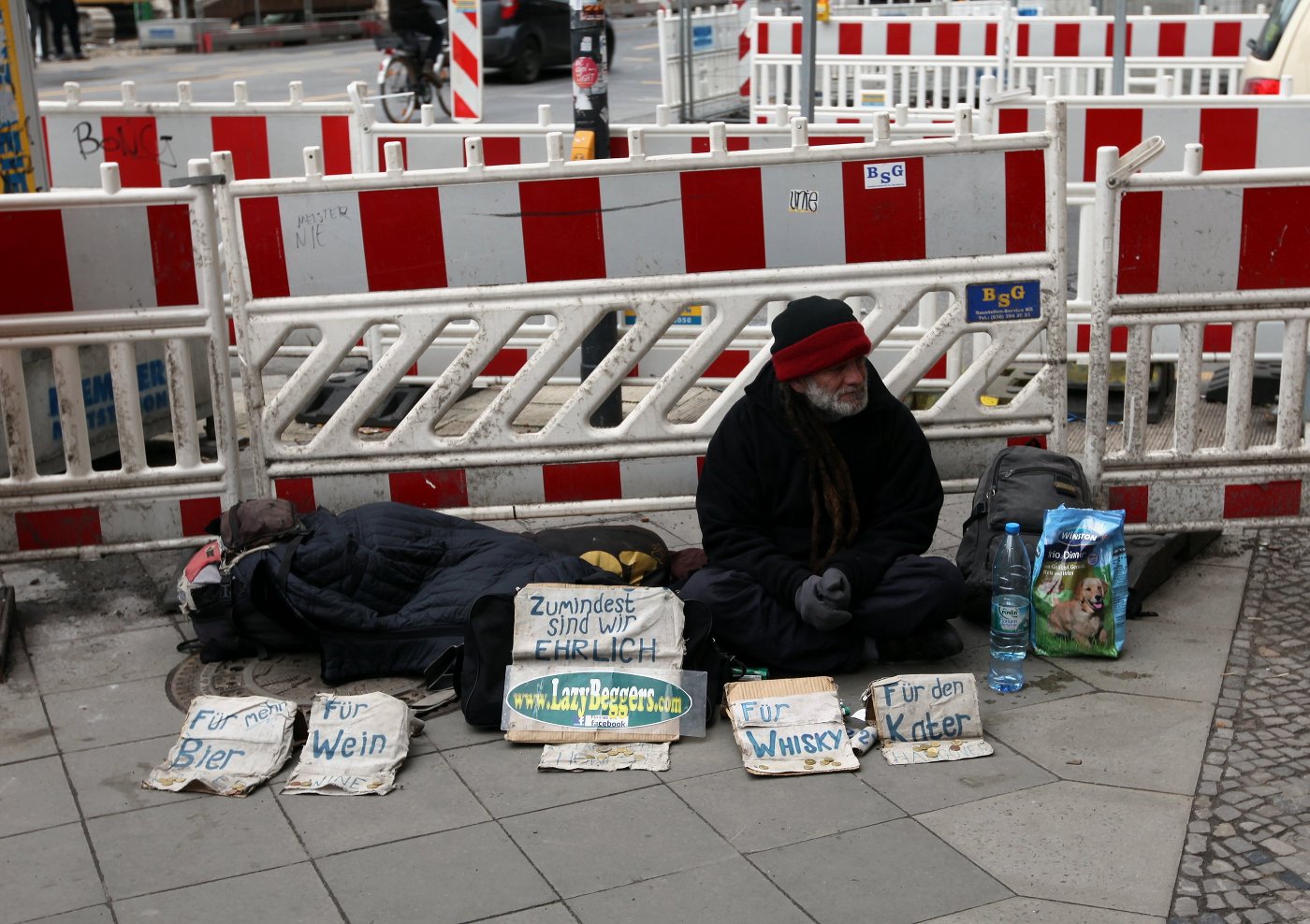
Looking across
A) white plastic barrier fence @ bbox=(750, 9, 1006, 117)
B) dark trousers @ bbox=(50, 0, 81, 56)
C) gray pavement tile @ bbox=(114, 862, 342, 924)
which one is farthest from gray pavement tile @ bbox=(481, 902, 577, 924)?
dark trousers @ bbox=(50, 0, 81, 56)

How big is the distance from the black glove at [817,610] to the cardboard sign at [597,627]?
0.35 metres

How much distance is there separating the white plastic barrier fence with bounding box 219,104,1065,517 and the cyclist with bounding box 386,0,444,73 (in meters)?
14.2

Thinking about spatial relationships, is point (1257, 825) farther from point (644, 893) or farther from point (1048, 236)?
point (1048, 236)

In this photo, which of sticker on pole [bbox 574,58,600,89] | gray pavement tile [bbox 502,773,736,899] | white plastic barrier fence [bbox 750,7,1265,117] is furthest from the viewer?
white plastic barrier fence [bbox 750,7,1265,117]

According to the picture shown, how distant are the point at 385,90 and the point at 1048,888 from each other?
16985 millimetres

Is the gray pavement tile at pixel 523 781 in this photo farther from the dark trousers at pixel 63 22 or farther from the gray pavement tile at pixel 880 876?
the dark trousers at pixel 63 22

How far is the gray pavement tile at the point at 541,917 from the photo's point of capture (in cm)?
330

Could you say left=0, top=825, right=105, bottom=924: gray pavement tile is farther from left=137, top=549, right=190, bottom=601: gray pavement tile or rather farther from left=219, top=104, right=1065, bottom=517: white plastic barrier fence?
left=219, top=104, right=1065, bottom=517: white plastic barrier fence

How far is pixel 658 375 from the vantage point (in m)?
7.55

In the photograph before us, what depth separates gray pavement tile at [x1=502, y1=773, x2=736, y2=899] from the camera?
3498mm

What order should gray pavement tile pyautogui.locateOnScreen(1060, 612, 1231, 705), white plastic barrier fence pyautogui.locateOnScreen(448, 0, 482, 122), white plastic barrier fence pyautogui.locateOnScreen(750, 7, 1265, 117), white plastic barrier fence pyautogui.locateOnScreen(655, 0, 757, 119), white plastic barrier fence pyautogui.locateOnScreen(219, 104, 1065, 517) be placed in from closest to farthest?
1. gray pavement tile pyautogui.locateOnScreen(1060, 612, 1231, 705)
2. white plastic barrier fence pyautogui.locateOnScreen(219, 104, 1065, 517)
3. white plastic barrier fence pyautogui.locateOnScreen(448, 0, 482, 122)
4. white plastic barrier fence pyautogui.locateOnScreen(750, 7, 1265, 117)
5. white plastic barrier fence pyautogui.locateOnScreen(655, 0, 757, 119)

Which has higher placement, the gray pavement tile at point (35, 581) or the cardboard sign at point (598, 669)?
the cardboard sign at point (598, 669)

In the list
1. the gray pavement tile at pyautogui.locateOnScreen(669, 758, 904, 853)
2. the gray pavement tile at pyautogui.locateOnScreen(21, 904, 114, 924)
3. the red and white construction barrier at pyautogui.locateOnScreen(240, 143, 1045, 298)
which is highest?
the red and white construction barrier at pyautogui.locateOnScreen(240, 143, 1045, 298)

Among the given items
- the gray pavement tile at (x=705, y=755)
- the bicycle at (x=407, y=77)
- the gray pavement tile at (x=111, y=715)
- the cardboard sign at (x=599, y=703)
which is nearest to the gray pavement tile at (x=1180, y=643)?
the gray pavement tile at (x=705, y=755)
